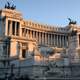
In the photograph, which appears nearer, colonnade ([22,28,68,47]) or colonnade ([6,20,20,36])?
colonnade ([6,20,20,36])

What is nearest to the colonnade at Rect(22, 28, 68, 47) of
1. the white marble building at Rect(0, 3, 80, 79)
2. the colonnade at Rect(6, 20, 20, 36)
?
the white marble building at Rect(0, 3, 80, 79)

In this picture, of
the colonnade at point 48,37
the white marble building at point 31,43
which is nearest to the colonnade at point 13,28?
the white marble building at point 31,43

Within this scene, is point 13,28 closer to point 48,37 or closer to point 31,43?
point 31,43

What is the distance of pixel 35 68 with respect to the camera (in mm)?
49438

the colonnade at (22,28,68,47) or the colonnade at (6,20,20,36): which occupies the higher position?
the colonnade at (6,20,20,36)

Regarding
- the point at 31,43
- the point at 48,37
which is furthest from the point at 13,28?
the point at 48,37

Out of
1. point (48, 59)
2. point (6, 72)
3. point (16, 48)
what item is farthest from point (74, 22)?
point (48, 59)

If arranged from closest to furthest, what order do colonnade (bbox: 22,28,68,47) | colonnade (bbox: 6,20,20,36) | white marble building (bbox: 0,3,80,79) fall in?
1. white marble building (bbox: 0,3,80,79)
2. colonnade (bbox: 6,20,20,36)
3. colonnade (bbox: 22,28,68,47)

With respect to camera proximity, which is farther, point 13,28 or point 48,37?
point 48,37

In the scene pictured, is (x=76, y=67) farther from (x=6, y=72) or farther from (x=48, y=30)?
(x=48, y=30)

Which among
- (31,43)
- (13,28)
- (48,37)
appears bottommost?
(31,43)

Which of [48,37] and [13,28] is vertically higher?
[13,28]

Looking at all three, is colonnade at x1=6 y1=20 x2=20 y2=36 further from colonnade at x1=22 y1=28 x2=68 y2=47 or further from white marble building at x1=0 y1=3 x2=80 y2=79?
colonnade at x1=22 y1=28 x2=68 y2=47

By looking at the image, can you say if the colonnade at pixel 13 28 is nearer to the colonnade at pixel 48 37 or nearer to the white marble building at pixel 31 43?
the white marble building at pixel 31 43
